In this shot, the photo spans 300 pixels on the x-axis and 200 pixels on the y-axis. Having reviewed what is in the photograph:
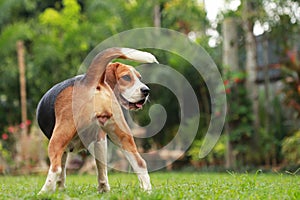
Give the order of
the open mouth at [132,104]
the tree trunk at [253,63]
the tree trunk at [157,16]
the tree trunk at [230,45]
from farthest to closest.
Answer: the tree trunk at [157,16], the tree trunk at [230,45], the tree trunk at [253,63], the open mouth at [132,104]

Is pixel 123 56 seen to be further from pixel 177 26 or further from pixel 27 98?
pixel 27 98

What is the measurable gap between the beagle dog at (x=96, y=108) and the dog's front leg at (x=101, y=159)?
0.05 metres

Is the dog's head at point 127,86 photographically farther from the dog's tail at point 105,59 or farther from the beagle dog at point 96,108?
the dog's tail at point 105,59

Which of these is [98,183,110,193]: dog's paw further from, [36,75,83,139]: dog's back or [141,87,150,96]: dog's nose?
[141,87,150,96]: dog's nose

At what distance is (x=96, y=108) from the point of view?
4141 mm

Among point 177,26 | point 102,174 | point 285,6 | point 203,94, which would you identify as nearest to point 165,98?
point 203,94

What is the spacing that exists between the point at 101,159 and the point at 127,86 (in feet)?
2.40

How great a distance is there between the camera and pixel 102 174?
4.68 metres

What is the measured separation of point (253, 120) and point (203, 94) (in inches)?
85.1

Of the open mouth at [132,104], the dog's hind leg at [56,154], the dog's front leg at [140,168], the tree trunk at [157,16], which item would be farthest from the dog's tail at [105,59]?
the tree trunk at [157,16]

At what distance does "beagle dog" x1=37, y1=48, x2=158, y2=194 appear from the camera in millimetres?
4121

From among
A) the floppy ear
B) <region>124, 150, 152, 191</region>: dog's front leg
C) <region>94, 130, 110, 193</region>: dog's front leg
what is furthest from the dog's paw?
the floppy ear

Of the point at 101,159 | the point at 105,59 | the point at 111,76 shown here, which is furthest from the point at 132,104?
the point at 101,159

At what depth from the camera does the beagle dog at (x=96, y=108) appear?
4121mm
